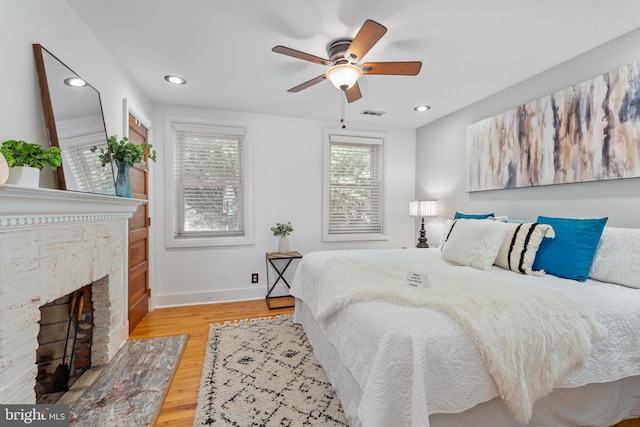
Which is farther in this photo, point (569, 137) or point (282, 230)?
point (282, 230)

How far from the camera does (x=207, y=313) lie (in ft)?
10.4

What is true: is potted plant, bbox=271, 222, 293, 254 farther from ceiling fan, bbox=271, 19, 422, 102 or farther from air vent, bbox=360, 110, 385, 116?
ceiling fan, bbox=271, 19, 422, 102

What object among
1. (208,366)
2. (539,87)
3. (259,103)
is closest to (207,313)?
(208,366)

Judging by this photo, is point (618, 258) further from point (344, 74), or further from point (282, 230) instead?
point (282, 230)

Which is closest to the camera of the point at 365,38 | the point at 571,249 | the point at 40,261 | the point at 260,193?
the point at 40,261

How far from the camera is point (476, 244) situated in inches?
88.0

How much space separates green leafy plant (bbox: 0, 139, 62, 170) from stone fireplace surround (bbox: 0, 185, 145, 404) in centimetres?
14

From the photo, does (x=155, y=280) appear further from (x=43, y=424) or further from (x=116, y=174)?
(x=43, y=424)

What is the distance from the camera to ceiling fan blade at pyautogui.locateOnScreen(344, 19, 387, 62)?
151 centimetres

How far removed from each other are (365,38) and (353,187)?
2.55 m

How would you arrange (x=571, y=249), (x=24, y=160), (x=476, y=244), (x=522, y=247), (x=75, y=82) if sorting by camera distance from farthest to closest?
(x=476, y=244) → (x=522, y=247) → (x=571, y=249) → (x=75, y=82) → (x=24, y=160)

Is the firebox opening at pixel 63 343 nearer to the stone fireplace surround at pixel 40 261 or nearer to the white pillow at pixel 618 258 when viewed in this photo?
the stone fireplace surround at pixel 40 261

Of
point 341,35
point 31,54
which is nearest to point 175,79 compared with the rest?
point 31,54

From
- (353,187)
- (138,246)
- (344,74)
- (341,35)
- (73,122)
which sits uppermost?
(341,35)
